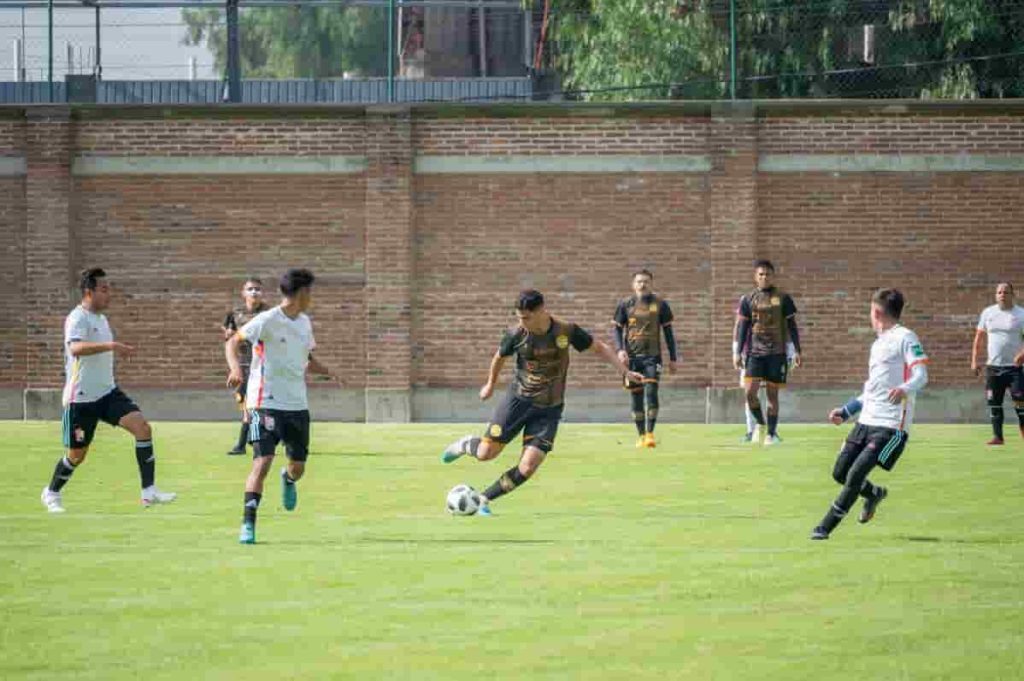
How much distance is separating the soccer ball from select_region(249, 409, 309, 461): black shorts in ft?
5.42

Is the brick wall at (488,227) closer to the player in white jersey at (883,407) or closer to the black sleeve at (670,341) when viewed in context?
the black sleeve at (670,341)

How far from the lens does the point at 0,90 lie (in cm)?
3191

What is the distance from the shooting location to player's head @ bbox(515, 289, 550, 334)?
14.5 m

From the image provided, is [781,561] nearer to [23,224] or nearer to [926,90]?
[23,224]

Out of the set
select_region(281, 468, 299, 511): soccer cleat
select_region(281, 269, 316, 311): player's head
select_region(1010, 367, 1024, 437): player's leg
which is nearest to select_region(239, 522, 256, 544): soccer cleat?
select_region(281, 468, 299, 511): soccer cleat

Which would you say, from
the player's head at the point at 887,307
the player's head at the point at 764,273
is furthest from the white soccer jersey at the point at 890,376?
the player's head at the point at 764,273

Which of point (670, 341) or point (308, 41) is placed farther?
point (308, 41)

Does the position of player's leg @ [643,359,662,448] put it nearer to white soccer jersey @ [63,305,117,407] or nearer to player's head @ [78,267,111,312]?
white soccer jersey @ [63,305,117,407]

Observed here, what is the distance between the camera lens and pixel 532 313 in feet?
47.6

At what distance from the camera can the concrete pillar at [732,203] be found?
28750 mm

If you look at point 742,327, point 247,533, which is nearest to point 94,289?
point 247,533

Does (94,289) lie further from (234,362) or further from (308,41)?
(308,41)

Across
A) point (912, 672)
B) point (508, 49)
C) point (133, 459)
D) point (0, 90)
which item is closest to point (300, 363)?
point (912, 672)

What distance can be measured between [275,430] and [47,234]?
1727 centimetres
